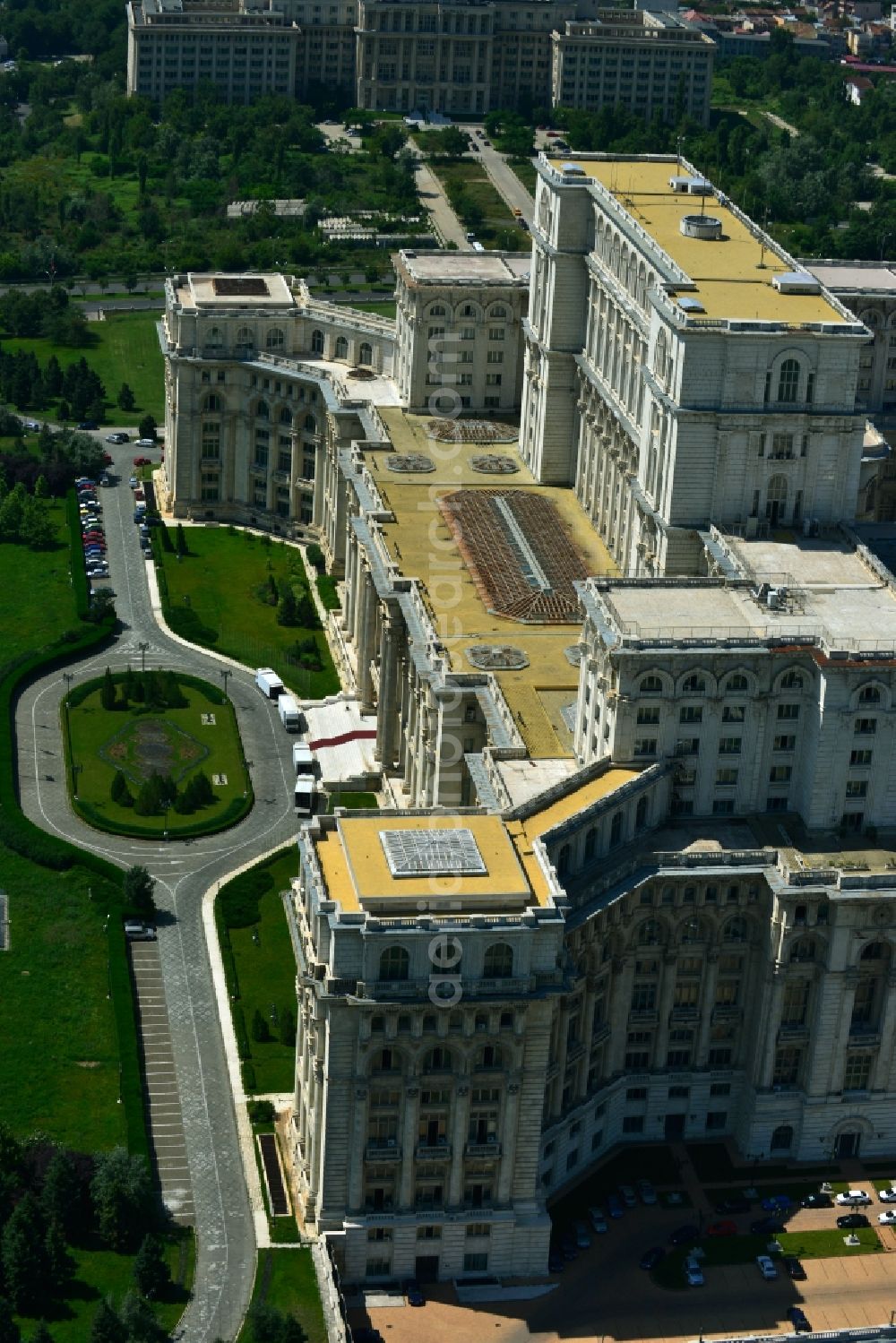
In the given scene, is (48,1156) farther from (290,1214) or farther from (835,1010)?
(835,1010)

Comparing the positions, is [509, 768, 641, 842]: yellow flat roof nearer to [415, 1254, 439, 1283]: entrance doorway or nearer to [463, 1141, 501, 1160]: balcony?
[463, 1141, 501, 1160]: balcony

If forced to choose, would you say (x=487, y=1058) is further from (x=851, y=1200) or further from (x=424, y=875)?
(x=851, y=1200)

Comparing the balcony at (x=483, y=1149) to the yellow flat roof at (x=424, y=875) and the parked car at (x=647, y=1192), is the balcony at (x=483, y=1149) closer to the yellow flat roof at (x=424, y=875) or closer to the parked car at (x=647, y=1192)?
the parked car at (x=647, y=1192)

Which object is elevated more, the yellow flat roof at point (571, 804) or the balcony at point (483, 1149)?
the yellow flat roof at point (571, 804)

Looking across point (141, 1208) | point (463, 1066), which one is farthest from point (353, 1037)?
point (141, 1208)

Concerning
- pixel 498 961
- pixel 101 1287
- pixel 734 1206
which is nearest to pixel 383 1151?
pixel 498 961

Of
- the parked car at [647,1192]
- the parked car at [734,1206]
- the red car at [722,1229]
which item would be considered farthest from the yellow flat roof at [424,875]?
the parked car at [734,1206]
